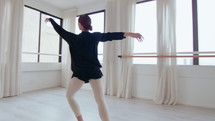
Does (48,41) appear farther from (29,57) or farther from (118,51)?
(118,51)

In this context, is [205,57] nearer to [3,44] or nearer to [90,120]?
[90,120]

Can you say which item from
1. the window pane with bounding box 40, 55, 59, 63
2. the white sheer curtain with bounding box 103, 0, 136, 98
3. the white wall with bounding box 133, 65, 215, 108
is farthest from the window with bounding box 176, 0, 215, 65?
the window pane with bounding box 40, 55, 59, 63

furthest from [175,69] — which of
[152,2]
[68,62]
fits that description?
[68,62]

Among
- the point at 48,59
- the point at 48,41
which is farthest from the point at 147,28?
the point at 48,59

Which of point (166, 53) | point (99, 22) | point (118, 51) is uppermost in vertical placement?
point (99, 22)

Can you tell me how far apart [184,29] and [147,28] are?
2.60ft

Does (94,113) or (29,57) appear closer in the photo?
(94,113)

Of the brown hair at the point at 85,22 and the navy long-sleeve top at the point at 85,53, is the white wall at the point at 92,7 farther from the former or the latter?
the navy long-sleeve top at the point at 85,53

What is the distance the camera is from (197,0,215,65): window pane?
8.43ft

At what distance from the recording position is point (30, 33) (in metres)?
3.85

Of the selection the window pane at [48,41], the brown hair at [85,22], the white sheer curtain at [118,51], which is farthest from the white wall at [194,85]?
the window pane at [48,41]

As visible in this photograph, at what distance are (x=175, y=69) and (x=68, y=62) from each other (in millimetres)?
3128

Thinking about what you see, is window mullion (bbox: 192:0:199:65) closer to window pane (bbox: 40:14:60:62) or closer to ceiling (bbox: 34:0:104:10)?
ceiling (bbox: 34:0:104:10)

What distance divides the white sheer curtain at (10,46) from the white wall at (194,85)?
3.15m
